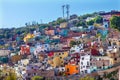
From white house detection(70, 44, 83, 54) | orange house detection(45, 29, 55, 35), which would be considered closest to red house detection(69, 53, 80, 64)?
white house detection(70, 44, 83, 54)

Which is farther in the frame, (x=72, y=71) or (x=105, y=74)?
(x=72, y=71)

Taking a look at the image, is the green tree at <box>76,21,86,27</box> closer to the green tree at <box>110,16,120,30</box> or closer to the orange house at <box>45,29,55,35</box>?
the orange house at <box>45,29,55,35</box>

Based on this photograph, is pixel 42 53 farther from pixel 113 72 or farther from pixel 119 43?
pixel 113 72

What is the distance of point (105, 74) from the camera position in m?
12.5

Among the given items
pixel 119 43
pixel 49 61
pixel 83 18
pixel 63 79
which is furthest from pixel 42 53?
pixel 83 18

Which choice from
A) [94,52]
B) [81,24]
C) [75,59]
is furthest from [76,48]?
[81,24]

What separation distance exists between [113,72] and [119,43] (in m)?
4.17

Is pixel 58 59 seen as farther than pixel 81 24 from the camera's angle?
No

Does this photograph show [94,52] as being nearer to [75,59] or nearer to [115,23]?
[75,59]

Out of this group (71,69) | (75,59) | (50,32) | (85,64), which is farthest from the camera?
(50,32)

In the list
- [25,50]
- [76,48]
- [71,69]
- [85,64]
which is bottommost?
[71,69]

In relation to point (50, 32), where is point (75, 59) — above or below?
below

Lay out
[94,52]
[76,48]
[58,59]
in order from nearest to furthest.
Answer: [94,52] < [58,59] < [76,48]

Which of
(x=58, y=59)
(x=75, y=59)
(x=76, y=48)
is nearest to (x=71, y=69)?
(x=75, y=59)
